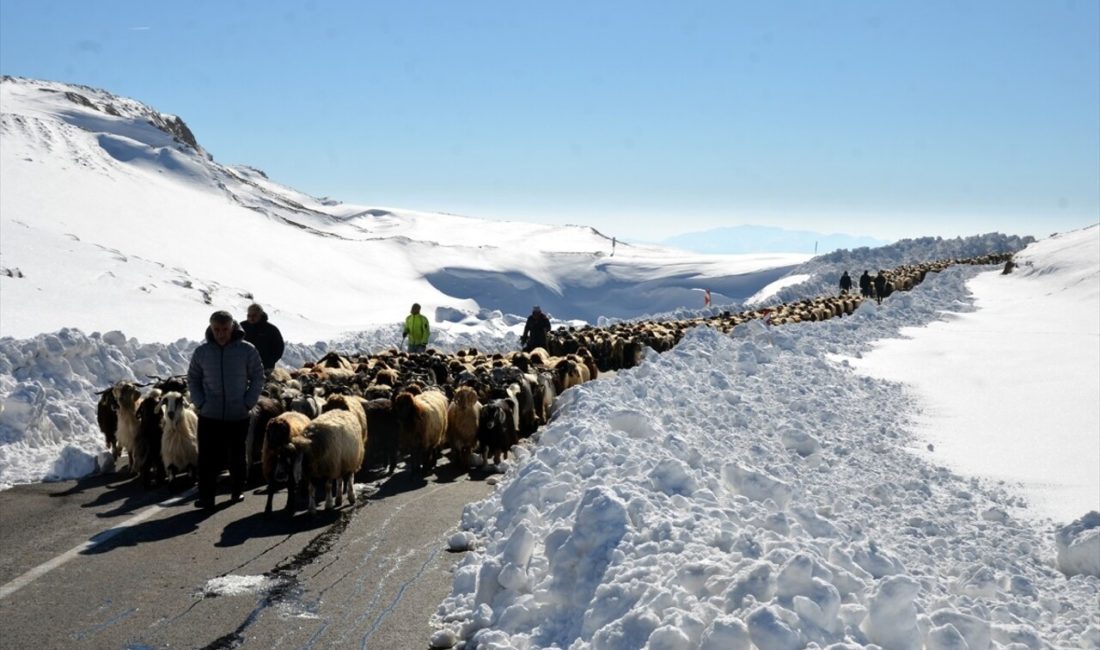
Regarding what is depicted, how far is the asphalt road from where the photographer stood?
5.56m

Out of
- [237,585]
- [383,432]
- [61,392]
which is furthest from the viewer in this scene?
[61,392]

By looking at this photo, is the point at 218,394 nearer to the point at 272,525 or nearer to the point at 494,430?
the point at 272,525

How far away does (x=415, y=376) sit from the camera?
1421 cm

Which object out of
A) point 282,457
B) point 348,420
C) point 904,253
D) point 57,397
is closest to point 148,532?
point 282,457

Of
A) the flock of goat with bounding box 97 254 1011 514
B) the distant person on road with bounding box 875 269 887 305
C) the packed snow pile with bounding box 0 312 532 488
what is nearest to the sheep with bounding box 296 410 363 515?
the flock of goat with bounding box 97 254 1011 514

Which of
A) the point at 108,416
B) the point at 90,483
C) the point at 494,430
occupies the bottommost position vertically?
the point at 90,483

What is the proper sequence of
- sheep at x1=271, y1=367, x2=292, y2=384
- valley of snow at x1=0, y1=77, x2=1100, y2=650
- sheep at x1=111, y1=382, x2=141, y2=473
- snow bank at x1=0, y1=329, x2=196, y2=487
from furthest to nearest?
sheep at x1=271, y1=367, x2=292, y2=384 < snow bank at x1=0, y1=329, x2=196, y2=487 < sheep at x1=111, y1=382, x2=141, y2=473 < valley of snow at x1=0, y1=77, x2=1100, y2=650

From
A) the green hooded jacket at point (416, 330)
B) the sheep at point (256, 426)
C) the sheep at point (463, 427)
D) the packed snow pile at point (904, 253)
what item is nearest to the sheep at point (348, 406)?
the sheep at point (256, 426)

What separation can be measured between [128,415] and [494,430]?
4.07 metres

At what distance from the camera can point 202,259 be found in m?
56.9

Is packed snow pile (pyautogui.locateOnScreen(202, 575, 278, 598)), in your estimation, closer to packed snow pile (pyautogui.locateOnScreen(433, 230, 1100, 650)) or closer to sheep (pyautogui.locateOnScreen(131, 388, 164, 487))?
packed snow pile (pyautogui.locateOnScreen(433, 230, 1100, 650))

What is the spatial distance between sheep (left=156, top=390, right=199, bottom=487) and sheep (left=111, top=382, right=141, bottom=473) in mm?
502

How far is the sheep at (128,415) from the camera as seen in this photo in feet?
33.4

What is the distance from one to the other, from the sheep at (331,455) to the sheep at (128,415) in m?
2.29
